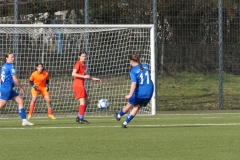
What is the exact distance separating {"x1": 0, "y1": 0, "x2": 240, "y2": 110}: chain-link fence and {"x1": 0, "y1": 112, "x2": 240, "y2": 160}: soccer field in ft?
20.6

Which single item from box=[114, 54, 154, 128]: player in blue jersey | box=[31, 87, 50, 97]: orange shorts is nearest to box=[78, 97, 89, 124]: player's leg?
box=[114, 54, 154, 128]: player in blue jersey

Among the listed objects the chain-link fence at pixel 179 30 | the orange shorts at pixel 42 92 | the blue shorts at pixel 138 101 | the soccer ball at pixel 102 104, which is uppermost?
the chain-link fence at pixel 179 30

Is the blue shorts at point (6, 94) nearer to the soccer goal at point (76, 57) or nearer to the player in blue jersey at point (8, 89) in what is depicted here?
the player in blue jersey at point (8, 89)

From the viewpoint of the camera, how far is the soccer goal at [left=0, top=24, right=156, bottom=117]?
19.7 meters

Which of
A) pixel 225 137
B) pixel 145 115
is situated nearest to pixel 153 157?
pixel 225 137

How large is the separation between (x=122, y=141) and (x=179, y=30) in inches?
409

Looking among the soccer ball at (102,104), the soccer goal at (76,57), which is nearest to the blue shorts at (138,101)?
the soccer ball at (102,104)

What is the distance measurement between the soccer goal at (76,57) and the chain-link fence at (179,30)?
69 cm

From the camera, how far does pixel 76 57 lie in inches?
789

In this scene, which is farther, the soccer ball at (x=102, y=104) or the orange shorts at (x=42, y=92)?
the orange shorts at (x=42, y=92)

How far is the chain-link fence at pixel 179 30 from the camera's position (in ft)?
66.6

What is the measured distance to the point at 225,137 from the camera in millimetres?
11359

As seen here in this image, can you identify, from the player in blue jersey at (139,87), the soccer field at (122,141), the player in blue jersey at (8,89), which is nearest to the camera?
the soccer field at (122,141)

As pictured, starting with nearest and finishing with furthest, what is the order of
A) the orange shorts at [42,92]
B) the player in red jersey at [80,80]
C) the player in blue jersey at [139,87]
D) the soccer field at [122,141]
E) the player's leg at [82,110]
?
the soccer field at [122,141], the player in blue jersey at [139,87], the player's leg at [82,110], the player in red jersey at [80,80], the orange shorts at [42,92]
